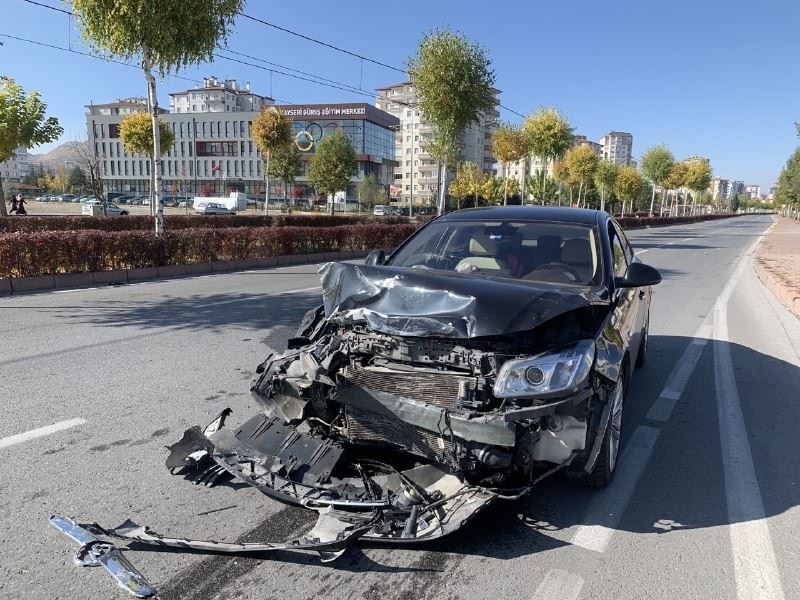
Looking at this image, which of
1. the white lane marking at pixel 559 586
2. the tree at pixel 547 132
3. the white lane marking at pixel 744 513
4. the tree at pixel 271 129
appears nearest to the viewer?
the white lane marking at pixel 559 586

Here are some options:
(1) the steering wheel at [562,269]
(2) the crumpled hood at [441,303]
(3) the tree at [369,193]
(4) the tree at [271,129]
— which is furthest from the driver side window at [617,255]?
(3) the tree at [369,193]

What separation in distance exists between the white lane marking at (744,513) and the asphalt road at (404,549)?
1 cm

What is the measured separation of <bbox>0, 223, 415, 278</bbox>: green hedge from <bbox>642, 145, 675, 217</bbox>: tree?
59.7 m

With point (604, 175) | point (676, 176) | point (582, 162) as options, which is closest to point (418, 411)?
point (582, 162)

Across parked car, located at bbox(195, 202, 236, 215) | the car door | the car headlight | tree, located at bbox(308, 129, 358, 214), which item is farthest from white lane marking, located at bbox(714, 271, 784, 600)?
tree, located at bbox(308, 129, 358, 214)

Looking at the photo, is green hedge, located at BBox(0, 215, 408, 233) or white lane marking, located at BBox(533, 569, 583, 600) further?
green hedge, located at BBox(0, 215, 408, 233)

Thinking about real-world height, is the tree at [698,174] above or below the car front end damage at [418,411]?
above

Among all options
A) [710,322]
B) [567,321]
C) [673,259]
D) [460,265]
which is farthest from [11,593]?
[673,259]

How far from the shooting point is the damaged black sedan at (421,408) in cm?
267

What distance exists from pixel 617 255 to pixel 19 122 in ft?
74.8

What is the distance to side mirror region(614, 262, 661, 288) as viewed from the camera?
12.8 feet

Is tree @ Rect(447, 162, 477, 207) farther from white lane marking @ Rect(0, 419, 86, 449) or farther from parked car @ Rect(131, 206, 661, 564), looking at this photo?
parked car @ Rect(131, 206, 661, 564)

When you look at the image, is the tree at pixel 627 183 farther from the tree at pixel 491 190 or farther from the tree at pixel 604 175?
the tree at pixel 491 190

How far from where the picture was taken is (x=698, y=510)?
3242mm
